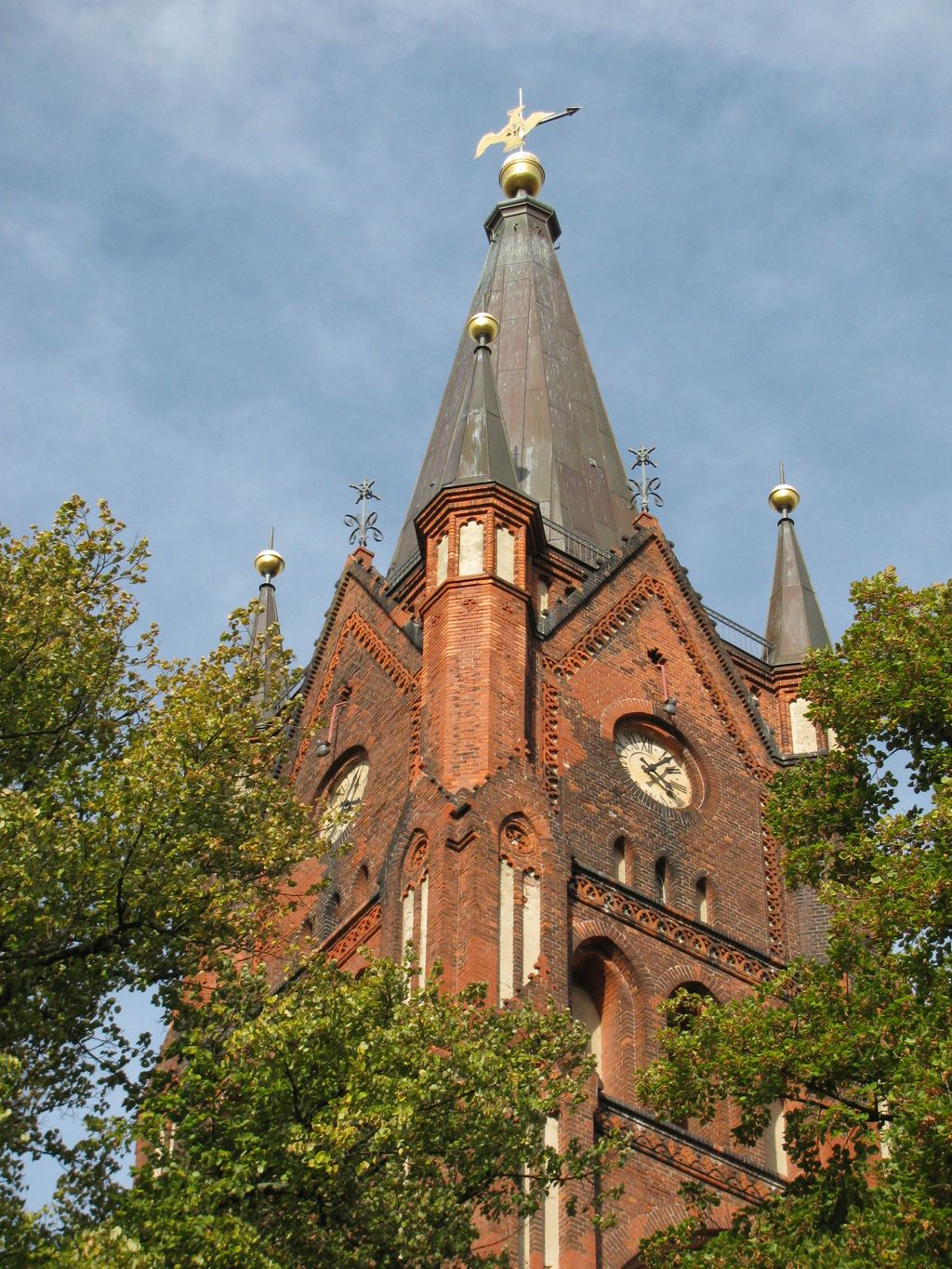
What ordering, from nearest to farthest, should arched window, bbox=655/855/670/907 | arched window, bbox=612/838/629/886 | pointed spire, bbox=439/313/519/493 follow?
arched window, bbox=612/838/629/886 < arched window, bbox=655/855/670/907 < pointed spire, bbox=439/313/519/493

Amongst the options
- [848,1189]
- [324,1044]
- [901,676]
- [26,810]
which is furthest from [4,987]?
[901,676]

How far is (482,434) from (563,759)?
496 centimetres

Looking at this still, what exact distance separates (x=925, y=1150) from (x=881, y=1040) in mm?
1677

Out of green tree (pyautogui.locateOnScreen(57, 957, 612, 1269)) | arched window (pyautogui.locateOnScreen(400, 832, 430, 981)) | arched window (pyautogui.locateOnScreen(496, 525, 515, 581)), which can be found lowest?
green tree (pyautogui.locateOnScreen(57, 957, 612, 1269))

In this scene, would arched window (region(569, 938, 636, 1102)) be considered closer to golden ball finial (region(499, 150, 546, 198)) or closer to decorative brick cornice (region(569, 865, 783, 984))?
decorative brick cornice (region(569, 865, 783, 984))

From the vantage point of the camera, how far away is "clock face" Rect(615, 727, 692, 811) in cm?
2969

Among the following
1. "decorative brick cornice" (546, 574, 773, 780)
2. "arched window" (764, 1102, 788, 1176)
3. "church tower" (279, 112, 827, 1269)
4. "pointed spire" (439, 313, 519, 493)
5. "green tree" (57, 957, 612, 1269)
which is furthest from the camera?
"pointed spire" (439, 313, 519, 493)

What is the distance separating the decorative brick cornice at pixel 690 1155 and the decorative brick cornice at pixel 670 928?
2.36 metres

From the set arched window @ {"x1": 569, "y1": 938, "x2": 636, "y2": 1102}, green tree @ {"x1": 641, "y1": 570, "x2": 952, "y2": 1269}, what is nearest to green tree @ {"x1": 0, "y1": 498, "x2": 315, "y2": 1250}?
green tree @ {"x1": 641, "y1": 570, "x2": 952, "y2": 1269}

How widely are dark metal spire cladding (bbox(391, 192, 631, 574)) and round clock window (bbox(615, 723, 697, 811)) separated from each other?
4.16 meters

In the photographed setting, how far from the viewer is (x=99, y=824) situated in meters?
17.3

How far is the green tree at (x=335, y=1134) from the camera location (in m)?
15.9

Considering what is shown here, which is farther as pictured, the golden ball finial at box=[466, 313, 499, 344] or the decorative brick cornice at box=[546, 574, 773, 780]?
the golden ball finial at box=[466, 313, 499, 344]

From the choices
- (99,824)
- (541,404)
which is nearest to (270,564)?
(541,404)
